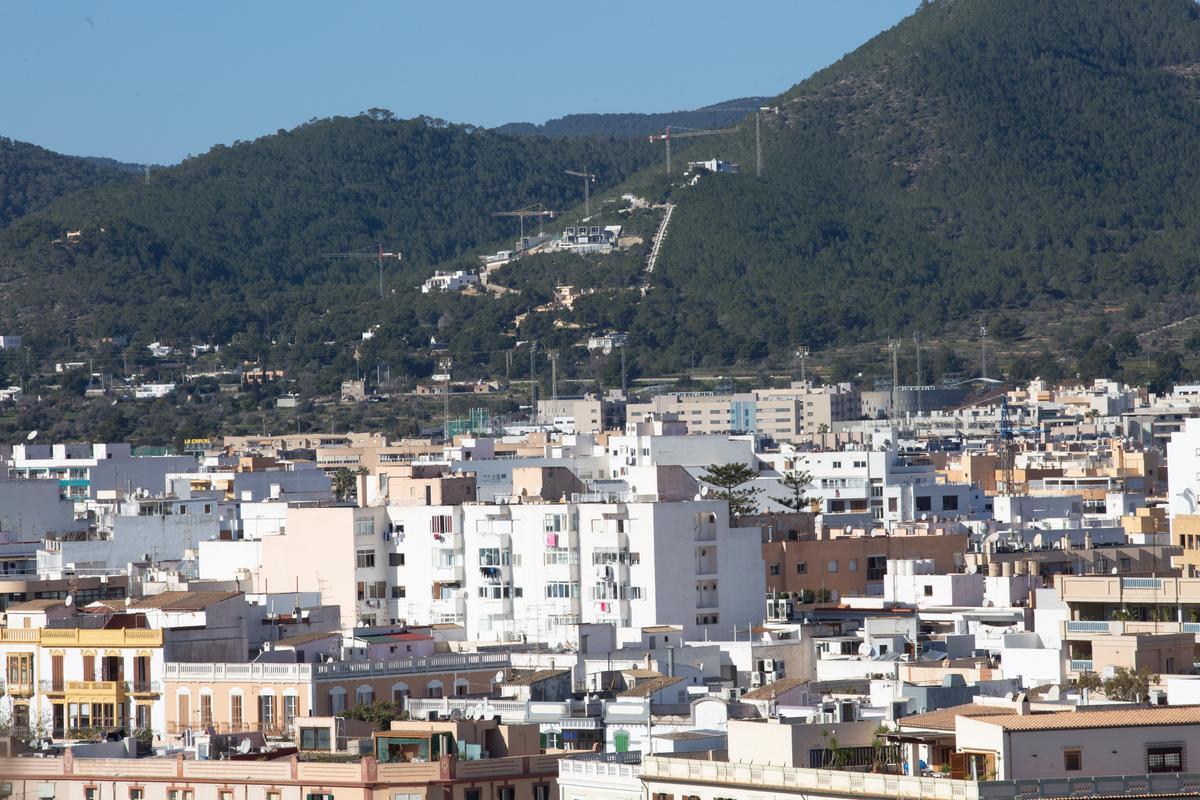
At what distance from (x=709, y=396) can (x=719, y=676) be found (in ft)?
450

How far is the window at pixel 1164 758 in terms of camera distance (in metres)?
25.7

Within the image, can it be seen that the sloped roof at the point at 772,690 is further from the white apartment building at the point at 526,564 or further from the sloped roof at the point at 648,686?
the white apartment building at the point at 526,564

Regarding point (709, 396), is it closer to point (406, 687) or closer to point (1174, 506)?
point (1174, 506)

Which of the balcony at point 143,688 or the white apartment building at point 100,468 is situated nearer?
the balcony at point 143,688

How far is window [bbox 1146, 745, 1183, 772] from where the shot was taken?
84.4 feet

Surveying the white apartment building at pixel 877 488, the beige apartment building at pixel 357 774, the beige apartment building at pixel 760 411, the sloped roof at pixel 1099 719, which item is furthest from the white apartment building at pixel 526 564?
the beige apartment building at pixel 760 411

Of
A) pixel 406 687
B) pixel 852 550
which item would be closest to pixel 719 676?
pixel 406 687

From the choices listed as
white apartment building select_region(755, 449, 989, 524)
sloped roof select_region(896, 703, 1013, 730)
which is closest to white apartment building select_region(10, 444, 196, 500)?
white apartment building select_region(755, 449, 989, 524)

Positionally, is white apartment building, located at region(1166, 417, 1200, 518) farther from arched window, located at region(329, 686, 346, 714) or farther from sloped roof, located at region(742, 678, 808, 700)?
sloped roof, located at region(742, 678, 808, 700)

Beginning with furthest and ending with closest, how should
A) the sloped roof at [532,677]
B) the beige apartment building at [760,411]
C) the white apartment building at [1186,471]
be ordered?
the beige apartment building at [760,411], the white apartment building at [1186,471], the sloped roof at [532,677]

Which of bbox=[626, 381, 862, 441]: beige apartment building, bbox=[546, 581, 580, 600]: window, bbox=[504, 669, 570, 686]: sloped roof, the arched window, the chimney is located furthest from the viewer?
bbox=[626, 381, 862, 441]: beige apartment building

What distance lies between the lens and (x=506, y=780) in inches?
1174

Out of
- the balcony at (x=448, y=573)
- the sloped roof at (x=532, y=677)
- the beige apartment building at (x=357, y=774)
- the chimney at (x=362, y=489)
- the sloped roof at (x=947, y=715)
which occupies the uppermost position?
the chimney at (x=362, y=489)

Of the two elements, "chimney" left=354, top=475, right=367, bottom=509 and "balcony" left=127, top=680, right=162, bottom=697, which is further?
"chimney" left=354, top=475, right=367, bottom=509
